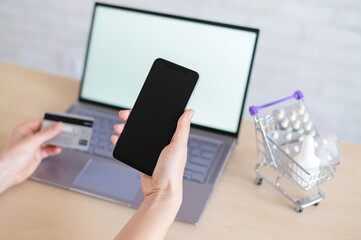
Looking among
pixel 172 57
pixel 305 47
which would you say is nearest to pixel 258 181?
pixel 172 57

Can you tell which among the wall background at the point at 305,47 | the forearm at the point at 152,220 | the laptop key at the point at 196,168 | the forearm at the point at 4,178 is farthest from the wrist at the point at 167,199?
the wall background at the point at 305,47

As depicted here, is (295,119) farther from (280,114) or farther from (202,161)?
(202,161)

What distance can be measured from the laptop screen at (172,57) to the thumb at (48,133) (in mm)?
226

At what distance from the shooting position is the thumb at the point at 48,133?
3.06ft

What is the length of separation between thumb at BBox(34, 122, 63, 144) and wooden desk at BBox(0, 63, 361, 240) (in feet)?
0.30

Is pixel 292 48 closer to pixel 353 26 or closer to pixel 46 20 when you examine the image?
pixel 353 26

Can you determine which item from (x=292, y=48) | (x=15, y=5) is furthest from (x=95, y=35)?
(x=15, y=5)

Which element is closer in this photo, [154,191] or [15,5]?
Answer: [154,191]

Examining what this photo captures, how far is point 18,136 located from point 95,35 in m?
0.34

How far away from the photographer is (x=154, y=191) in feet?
2.43

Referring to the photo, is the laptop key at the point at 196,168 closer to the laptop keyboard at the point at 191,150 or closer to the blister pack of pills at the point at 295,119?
the laptop keyboard at the point at 191,150

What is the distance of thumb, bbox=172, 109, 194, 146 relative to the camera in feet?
2.41

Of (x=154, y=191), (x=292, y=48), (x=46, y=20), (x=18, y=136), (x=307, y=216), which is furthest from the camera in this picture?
(x=46, y=20)

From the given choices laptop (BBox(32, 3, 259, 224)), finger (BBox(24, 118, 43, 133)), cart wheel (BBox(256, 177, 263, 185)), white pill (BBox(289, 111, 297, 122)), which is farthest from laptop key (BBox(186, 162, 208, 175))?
finger (BBox(24, 118, 43, 133))
